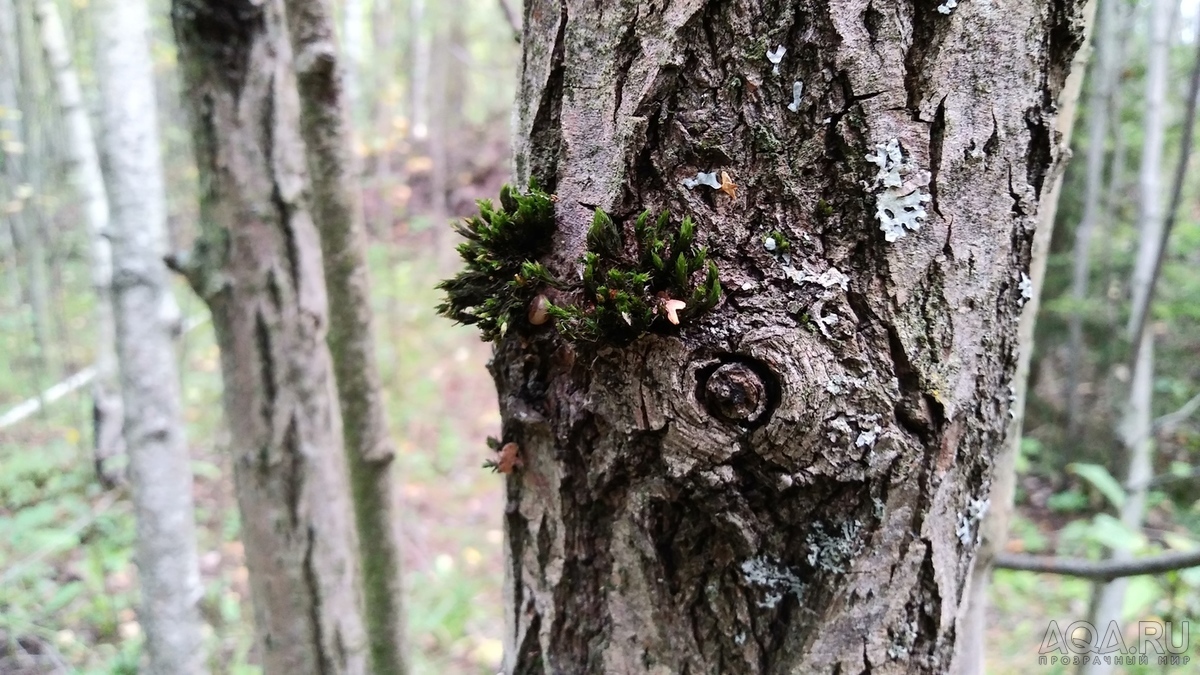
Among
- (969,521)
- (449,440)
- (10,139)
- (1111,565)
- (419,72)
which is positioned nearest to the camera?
(969,521)

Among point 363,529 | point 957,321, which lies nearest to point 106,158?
point 363,529

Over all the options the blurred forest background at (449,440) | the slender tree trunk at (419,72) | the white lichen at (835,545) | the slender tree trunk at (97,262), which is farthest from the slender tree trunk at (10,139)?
the slender tree trunk at (419,72)

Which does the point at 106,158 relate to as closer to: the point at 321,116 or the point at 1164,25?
the point at 321,116

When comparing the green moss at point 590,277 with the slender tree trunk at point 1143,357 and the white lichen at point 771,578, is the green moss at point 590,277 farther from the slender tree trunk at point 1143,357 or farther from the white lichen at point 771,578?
the slender tree trunk at point 1143,357

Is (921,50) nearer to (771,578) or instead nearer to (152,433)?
(771,578)

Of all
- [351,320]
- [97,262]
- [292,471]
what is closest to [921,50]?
[351,320]

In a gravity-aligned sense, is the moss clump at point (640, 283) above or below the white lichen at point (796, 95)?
below
